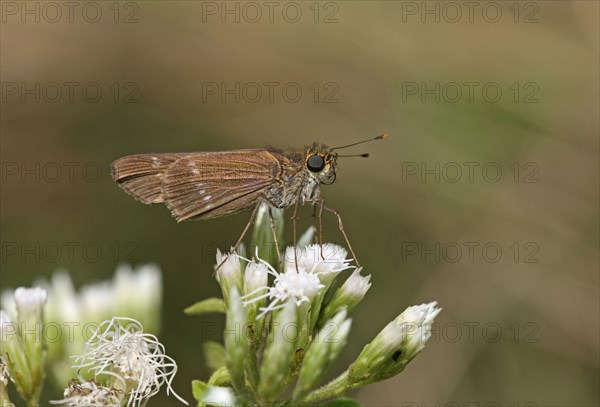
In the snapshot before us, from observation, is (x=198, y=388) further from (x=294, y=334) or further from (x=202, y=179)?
(x=202, y=179)

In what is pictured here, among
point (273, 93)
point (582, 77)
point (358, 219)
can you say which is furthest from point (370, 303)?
point (582, 77)

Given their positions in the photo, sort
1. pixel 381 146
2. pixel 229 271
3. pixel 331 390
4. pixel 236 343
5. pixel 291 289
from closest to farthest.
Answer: pixel 236 343 < pixel 331 390 < pixel 291 289 < pixel 229 271 < pixel 381 146

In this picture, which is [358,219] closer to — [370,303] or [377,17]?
[370,303]

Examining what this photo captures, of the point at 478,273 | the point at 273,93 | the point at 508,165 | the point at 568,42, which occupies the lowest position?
the point at 478,273

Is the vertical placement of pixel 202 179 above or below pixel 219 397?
above

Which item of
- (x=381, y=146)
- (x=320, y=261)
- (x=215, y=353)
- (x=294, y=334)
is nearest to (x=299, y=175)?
(x=320, y=261)
